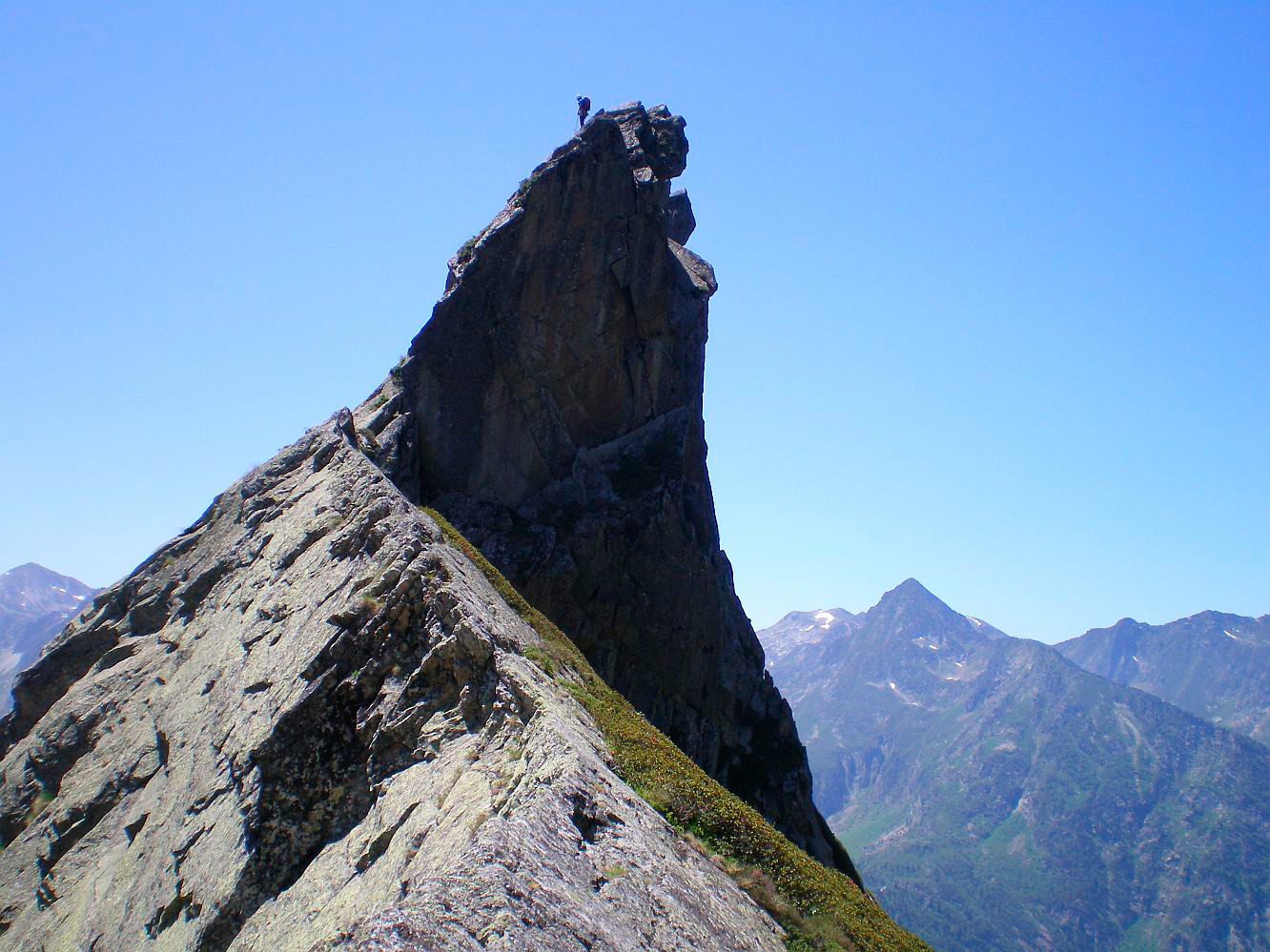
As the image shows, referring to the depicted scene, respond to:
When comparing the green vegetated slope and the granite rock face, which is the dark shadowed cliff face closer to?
the granite rock face

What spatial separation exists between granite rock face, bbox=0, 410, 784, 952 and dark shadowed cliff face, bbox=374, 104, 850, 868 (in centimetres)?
1772

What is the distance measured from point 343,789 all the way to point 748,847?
7031 millimetres

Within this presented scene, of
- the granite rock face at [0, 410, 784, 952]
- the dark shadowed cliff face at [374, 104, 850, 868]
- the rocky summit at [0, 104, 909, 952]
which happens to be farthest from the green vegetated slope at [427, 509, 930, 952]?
the dark shadowed cliff face at [374, 104, 850, 868]

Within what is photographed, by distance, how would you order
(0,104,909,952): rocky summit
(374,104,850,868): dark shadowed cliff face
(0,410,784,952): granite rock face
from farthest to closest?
(374,104,850,868): dark shadowed cliff face, (0,104,909,952): rocky summit, (0,410,784,952): granite rock face

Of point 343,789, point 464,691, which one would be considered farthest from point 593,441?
point 343,789

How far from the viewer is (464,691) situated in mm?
15805

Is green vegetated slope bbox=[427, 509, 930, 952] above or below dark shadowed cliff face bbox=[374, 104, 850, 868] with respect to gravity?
below

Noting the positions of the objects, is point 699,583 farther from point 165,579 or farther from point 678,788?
point 678,788

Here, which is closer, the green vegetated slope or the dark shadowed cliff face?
the green vegetated slope

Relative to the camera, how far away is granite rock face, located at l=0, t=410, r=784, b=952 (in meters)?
11.1

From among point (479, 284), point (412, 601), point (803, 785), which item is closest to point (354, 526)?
point (412, 601)

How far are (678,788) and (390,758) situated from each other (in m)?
5.07

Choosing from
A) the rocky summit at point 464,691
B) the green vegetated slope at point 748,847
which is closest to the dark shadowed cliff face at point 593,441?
the rocky summit at point 464,691

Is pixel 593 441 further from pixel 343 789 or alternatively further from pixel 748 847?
pixel 343 789
